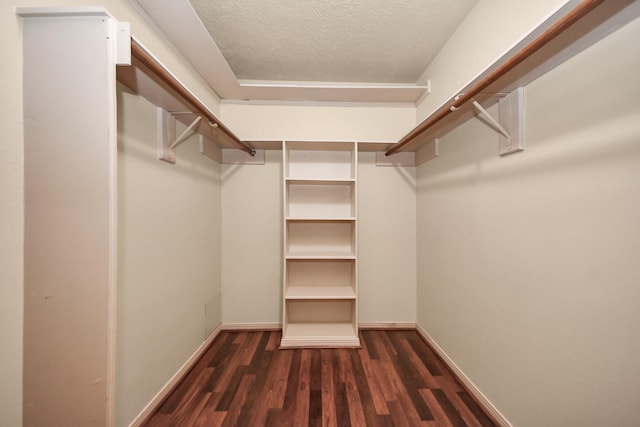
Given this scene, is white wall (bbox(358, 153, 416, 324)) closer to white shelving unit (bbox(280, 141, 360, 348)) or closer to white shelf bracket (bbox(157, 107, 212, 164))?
white shelving unit (bbox(280, 141, 360, 348))

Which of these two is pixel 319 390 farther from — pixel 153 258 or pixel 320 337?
pixel 153 258

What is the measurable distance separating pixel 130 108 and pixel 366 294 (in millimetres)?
2345

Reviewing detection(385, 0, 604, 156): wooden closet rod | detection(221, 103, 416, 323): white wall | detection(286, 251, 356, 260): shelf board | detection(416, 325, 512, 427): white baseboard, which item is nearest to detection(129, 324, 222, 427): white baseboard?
detection(221, 103, 416, 323): white wall

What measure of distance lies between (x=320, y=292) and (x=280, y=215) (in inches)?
33.3

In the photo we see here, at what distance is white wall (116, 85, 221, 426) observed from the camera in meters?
1.19

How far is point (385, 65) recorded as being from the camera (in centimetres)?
201

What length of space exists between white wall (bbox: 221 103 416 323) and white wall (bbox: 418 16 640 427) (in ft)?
2.77

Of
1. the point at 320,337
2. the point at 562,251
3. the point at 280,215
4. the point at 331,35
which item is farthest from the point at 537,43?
the point at 320,337

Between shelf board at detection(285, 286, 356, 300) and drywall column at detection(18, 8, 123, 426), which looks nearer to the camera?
drywall column at detection(18, 8, 123, 426)

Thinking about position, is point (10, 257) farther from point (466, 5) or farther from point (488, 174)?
point (466, 5)

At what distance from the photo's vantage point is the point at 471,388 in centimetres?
150

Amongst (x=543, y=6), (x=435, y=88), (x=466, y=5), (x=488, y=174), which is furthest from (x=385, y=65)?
(x=488, y=174)

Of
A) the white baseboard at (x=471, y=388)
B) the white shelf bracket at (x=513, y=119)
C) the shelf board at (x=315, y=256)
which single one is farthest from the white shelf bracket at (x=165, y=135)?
the white baseboard at (x=471, y=388)

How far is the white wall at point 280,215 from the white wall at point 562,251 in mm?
845
